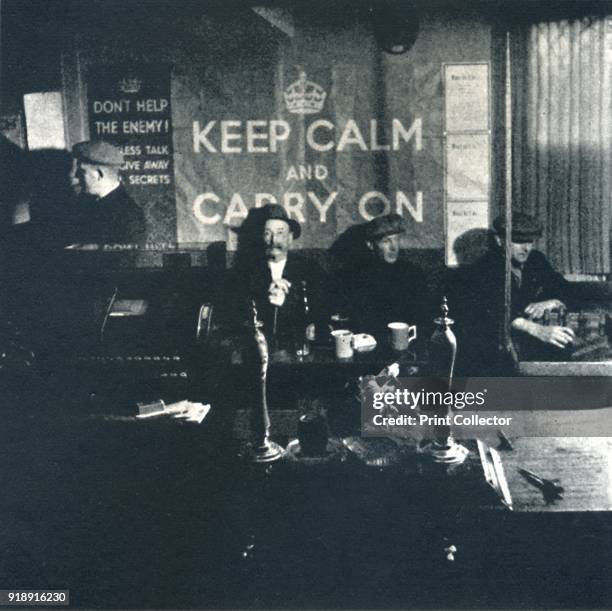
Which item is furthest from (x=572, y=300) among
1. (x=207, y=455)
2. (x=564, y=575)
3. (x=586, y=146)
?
(x=207, y=455)

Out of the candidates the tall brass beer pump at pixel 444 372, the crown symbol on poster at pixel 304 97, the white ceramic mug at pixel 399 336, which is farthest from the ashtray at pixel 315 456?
the crown symbol on poster at pixel 304 97

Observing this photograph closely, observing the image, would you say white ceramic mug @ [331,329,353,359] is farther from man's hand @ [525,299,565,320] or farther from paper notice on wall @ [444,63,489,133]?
paper notice on wall @ [444,63,489,133]

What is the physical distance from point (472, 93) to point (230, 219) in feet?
2.90

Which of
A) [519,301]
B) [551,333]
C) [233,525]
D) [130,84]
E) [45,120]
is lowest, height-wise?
[233,525]

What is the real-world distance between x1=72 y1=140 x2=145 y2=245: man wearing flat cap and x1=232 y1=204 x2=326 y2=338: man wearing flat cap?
364 millimetres

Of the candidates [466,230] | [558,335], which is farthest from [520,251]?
[558,335]

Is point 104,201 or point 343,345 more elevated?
point 104,201

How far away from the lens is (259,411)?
2.09 metres

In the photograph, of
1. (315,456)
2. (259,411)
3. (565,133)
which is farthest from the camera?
(565,133)

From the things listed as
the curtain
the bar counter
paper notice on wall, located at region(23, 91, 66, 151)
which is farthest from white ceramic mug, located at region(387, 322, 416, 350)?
paper notice on wall, located at region(23, 91, 66, 151)

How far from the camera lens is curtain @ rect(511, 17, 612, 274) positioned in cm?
220

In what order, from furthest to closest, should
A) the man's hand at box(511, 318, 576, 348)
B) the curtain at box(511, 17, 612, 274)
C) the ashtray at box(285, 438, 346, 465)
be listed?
1. the man's hand at box(511, 318, 576, 348)
2. the curtain at box(511, 17, 612, 274)
3. the ashtray at box(285, 438, 346, 465)

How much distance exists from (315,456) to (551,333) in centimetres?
92

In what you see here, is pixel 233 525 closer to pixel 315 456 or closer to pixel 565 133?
pixel 315 456
